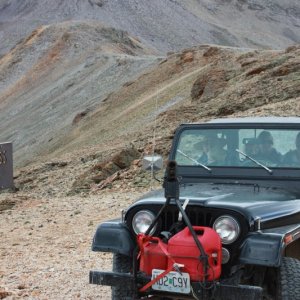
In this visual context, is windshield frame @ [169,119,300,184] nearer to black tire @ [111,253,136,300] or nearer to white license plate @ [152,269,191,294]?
black tire @ [111,253,136,300]

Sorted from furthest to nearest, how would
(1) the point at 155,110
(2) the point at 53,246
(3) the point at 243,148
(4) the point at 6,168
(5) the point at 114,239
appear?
(1) the point at 155,110
(4) the point at 6,168
(2) the point at 53,246
(3) the point at 243,148
(5) the point at 114,239

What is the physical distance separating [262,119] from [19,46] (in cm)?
5987

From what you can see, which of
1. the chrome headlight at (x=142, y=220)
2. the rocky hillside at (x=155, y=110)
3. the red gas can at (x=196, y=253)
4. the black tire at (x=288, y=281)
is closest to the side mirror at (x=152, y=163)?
the chrome headlight at (x=142, y=220)

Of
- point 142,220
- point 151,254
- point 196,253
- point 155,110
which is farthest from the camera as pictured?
point 155,110

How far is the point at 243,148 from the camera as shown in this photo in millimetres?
6844

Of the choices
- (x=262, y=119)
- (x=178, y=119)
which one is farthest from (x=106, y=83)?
(x=262, y=119)

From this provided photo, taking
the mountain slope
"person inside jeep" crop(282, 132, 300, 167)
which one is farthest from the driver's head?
the mountain slope

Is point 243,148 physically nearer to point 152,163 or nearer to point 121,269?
point 152,163

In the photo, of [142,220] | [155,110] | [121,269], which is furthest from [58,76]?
[142,220]

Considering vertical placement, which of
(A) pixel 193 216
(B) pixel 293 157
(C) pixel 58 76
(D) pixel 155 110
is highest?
(C) pixel 58 76

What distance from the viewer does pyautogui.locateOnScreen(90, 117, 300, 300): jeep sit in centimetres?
531

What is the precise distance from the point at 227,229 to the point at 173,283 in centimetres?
60

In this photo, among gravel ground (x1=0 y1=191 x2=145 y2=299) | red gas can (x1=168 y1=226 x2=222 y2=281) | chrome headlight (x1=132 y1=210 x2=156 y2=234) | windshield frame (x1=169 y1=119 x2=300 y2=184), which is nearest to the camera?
red gas can (x1=168 y1=226 x2=222 y2=281)

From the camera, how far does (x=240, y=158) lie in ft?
22.4
